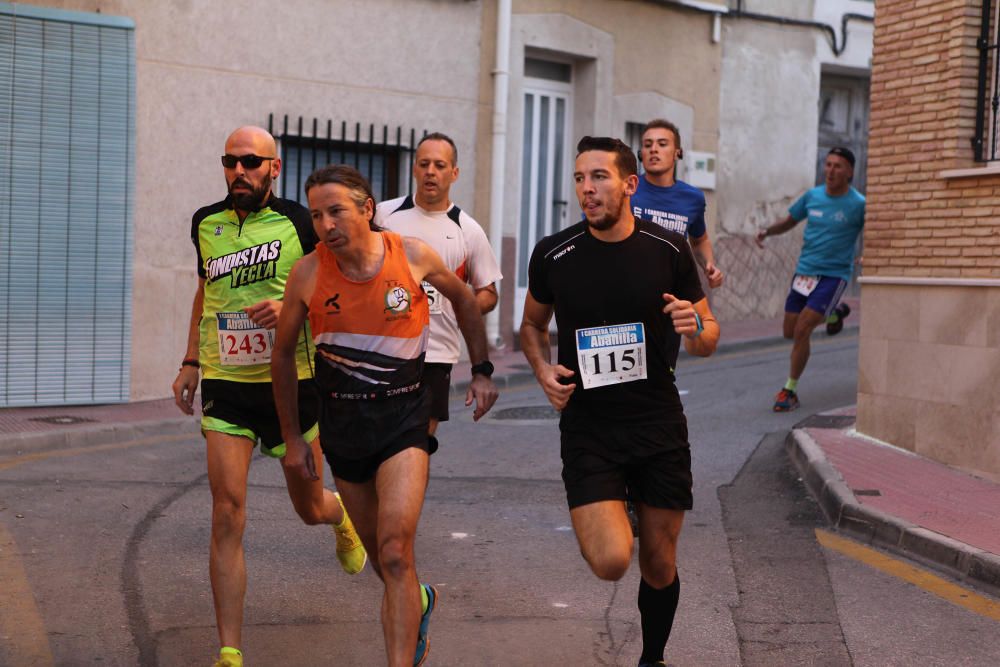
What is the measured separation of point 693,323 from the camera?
15.6 ft

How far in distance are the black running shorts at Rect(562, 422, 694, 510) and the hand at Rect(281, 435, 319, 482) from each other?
0.94 m

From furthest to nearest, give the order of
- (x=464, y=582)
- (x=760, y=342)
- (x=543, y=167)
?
(x=543, y=167) < (x=760, y=342) < (x=464, y=582)

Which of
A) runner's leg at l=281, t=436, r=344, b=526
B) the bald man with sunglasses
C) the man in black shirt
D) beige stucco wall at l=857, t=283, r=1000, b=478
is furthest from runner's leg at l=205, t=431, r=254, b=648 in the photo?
beige stucco wall at l=857, t=283, r=1000, b=478

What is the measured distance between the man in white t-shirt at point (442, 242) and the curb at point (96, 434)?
165 inches

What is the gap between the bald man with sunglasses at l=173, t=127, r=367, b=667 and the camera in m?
5.34

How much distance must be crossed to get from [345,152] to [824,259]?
510 centimetres

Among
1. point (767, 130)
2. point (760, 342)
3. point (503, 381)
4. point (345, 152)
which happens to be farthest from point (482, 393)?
Result: point (767, 130)

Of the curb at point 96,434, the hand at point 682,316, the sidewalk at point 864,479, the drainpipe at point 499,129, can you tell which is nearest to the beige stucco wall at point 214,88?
the drainpipe at point 499,129

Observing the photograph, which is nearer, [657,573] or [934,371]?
[657,573]

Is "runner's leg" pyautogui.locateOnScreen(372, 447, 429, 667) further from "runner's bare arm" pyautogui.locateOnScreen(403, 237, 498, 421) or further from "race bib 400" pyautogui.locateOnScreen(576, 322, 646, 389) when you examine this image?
"race bib 400" pyautogui.locateOnScreen(576, 322, 646, 389)

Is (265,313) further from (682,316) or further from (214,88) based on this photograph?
(214,88)

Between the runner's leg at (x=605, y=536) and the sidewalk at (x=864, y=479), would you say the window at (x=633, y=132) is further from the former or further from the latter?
the runner's leg at (x=605, y=536)

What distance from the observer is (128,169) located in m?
12.0

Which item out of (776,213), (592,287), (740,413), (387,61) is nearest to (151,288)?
(387,61)
